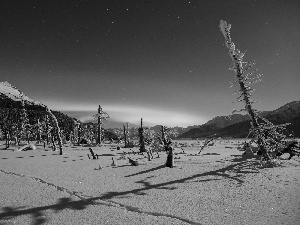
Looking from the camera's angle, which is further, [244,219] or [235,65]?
[235,65]

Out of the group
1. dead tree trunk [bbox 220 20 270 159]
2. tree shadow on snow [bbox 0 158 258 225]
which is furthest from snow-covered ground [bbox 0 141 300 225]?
dead tree trunk [bbox 220 20 270 159]

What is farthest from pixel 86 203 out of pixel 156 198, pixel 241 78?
pixel 241 78

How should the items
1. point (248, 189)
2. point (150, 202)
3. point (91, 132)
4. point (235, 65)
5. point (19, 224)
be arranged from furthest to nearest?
1. point (91, 132)
2. point (235, 65)
3. point (248, 189)
4. point (150, 202)
5. point (19, 224)

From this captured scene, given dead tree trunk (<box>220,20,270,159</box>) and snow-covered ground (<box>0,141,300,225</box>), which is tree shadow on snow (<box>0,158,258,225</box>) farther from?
dead tree trunk (<box>220,20,270,159</box>)

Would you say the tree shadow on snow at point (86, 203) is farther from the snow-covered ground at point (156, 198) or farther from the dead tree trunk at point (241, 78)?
the dead tree trunk at point (241, 78)

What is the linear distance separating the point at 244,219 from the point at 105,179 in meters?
5.19

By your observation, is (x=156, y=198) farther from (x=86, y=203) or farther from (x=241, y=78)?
(x=241, y=78)

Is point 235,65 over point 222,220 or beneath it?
over

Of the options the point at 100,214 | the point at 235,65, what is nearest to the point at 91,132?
the point at 235,65

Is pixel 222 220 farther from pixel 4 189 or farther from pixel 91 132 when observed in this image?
pixel 91 132

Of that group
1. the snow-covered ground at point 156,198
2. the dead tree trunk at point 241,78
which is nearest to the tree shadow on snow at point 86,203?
the snow-covered ground at point 156,198

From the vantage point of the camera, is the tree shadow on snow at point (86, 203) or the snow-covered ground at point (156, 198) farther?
the tree shadow on snow at point (86, 203)

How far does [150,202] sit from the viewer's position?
5266 millimetres

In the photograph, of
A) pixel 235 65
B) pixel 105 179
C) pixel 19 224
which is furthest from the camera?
pixel 235 65
